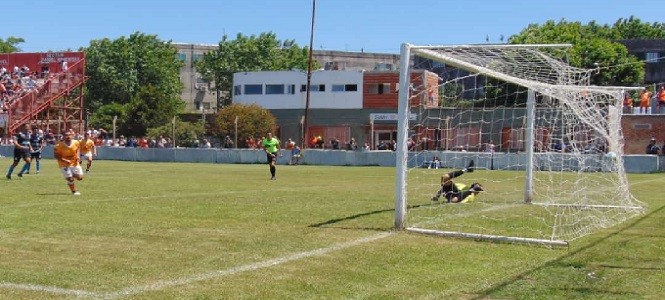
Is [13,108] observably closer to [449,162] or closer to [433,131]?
[449,162]

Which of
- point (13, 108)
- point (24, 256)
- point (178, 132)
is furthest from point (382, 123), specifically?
point (24, 256)

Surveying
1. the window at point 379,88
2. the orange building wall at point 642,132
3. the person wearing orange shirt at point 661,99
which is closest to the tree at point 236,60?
the window at point 379,88

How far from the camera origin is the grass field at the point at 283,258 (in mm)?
8156

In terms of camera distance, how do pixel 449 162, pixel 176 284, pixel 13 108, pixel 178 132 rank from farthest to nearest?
1. pixel 178 132
2. pixel 13 108
3. pixel 449 162
4. pixel 176 284

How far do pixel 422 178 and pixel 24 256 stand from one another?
18843 mm

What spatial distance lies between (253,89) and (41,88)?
2329cm

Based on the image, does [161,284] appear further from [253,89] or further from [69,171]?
[253,89]

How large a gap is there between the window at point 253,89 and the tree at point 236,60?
55.2 feet

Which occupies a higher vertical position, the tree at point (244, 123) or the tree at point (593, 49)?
the tree at point (593, 49)

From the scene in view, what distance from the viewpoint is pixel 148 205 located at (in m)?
16.7

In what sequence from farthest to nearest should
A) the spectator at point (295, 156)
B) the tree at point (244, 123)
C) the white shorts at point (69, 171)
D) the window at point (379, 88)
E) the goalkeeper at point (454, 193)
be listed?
the window at point (379, 88) → the tree at point (244, 123) → the spectator at point (295, 156) → the white shorts at point (69, 171) → the goalkeeper at point (454, 193)

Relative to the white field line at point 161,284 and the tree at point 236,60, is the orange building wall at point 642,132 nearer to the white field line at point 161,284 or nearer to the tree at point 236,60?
the white field line at point 161,284

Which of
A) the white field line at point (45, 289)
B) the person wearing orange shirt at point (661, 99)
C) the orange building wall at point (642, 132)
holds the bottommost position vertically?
the white field line at point (45, 289)

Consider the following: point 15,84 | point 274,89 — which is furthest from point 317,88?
point 15,84
